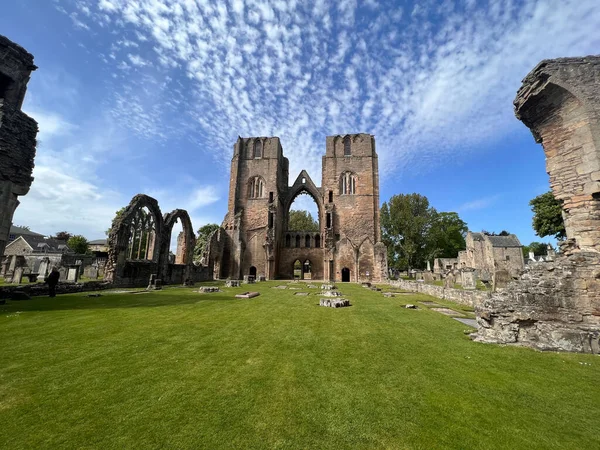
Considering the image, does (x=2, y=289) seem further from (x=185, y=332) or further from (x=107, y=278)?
(x=185, y=332)

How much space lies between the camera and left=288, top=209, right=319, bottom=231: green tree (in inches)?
2098

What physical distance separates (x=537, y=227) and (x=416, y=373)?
3660 cm

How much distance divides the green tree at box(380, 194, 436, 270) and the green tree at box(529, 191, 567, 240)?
43.8 ft

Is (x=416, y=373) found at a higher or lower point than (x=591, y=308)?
lower

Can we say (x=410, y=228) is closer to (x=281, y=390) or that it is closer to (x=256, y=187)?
(x=256, y=187)

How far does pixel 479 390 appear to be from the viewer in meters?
3.38

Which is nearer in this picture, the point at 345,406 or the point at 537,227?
the point at 345,406

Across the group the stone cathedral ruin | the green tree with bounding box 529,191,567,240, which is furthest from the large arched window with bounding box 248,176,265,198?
the green tree with bounding box 529,191,567,240

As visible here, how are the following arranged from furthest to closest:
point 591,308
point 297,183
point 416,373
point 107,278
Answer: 1. point 297,183
2. point 107,278
3. point 591,308
4. point 416,373

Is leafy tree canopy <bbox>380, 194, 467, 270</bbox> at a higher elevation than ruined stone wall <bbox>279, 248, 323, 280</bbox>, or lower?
higher

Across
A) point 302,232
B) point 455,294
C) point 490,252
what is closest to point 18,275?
point 455,294

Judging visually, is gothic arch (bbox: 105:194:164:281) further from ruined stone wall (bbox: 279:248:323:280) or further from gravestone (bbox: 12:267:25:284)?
ruined stone wall (bbox: 279:248:323:280)

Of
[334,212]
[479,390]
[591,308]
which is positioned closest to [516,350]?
[591,308]

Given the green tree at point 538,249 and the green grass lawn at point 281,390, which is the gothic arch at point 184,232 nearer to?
the green grass lawn at point 281,390
